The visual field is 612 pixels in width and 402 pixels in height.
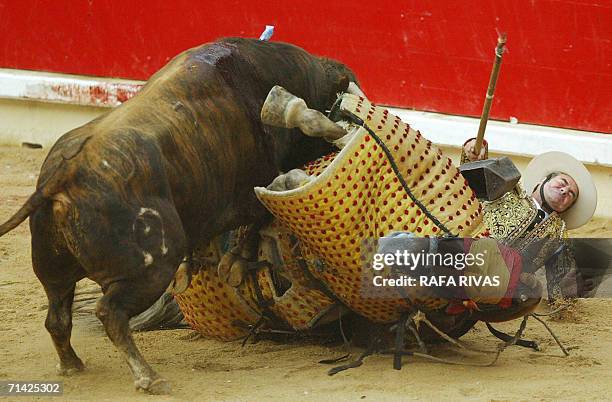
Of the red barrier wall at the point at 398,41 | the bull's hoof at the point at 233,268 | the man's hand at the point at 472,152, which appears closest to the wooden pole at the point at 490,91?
the man's hand at the point at 472,152

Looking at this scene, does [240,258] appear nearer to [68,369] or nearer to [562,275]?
[68,369]

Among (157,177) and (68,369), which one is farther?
(68,369)

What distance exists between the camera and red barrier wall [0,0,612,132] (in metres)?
7.05

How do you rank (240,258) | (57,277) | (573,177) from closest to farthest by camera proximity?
1. (57,277)
2. (240,258)
3. (573,177)

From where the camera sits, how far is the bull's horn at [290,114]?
4055mm

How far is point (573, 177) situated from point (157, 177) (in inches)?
87.0

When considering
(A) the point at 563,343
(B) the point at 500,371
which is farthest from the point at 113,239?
(A) the point at 563,343

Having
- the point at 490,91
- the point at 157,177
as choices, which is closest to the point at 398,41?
the point at 490,91

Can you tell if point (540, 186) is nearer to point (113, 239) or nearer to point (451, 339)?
point (451, 339)

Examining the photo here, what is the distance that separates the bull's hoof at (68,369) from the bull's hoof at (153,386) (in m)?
0.42

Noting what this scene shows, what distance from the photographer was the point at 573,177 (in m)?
5.25

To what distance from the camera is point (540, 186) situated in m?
5.23

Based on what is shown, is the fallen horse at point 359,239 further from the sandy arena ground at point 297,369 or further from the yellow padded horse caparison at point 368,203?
the sandy arena ground at point 297,369

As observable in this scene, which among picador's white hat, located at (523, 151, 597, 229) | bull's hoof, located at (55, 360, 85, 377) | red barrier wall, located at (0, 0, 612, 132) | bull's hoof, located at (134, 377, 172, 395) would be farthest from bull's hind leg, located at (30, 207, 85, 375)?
red barrier wall, located at (0, 0, 612, 132)
